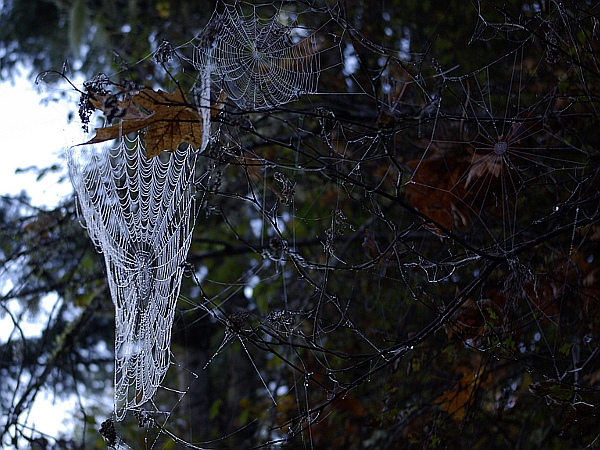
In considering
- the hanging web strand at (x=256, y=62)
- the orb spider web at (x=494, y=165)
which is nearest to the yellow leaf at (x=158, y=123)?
the hanging web strand at (x=256, y=62)

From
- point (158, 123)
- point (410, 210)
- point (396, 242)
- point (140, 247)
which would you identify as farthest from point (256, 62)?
point (410, 210)

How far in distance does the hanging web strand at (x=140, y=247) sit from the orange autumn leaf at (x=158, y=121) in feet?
1.41

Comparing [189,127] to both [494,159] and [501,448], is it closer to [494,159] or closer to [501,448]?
[494,159]

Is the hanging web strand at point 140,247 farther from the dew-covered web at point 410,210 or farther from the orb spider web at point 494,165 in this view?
the orb spider web at point 494,165

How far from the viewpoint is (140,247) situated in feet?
10.5

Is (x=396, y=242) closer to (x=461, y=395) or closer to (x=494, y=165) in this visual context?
(x=494, y=165)

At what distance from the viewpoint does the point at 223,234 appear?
5680 millimetres

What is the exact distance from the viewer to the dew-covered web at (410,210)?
223cm

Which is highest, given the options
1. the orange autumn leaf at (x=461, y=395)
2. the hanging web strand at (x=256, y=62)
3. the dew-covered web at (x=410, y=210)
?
the hanging web strand at (x=256, y=62)

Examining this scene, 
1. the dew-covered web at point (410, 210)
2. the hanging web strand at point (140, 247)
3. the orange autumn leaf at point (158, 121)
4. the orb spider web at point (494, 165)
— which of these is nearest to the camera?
the orange autumn leaf at point (158, 121)

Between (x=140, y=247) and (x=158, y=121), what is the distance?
1.11 meters

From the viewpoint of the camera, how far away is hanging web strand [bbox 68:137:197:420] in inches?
110

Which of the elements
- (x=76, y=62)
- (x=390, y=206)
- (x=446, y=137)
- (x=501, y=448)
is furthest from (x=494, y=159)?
(x=76, y=62)

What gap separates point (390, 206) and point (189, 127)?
163cm
